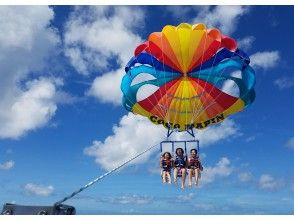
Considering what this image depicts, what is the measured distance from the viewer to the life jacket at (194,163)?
15273 millimetres

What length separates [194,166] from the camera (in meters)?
15.3

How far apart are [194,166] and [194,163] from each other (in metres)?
0.10

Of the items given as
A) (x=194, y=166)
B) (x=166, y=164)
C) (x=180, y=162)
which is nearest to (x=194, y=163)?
Result: (x=194, y=166)

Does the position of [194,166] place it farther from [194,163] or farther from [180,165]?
[180,165]

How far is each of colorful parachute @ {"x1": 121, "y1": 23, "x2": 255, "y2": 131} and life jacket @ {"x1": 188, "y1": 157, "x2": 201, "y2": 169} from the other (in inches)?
65.6

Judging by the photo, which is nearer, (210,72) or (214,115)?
(210,72)

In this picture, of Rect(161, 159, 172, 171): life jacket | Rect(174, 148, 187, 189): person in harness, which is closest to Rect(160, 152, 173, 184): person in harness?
Rect(161, 159, 172, 171): life jacket

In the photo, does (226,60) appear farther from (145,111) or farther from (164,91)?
(145,111)

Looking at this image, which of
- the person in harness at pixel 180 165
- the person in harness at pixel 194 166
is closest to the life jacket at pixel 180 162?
the person in harness at pixel 180 165

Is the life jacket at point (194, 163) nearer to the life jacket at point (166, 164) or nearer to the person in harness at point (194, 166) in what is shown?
the person in harness at point (194, 166)

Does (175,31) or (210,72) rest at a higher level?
(175,31)
